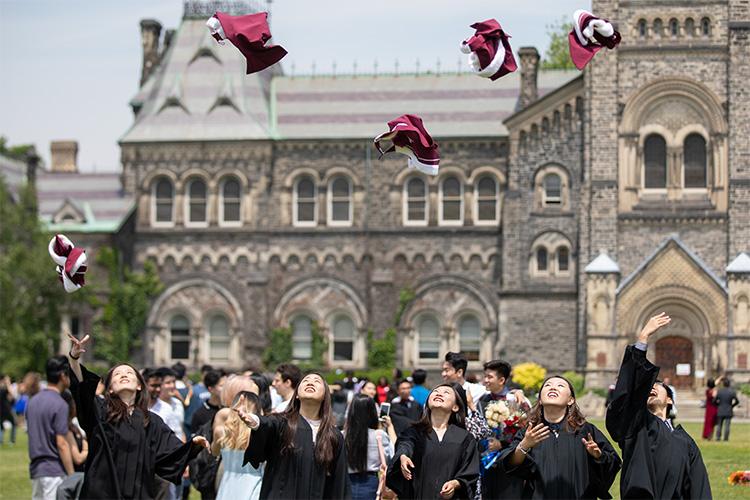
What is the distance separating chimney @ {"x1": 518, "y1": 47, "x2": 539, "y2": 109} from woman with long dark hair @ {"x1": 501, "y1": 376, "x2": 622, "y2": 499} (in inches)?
1560

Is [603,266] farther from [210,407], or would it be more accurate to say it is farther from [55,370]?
[55,370]

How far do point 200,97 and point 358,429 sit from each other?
38.2 m

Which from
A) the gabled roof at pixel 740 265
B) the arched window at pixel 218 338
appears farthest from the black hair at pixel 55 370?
the arched window at pixel 218 338

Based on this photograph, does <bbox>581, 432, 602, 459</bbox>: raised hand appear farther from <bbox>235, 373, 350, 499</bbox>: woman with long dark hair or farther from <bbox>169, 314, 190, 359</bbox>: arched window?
<bbox>169, 314, 190, 359</bbox>: arched window

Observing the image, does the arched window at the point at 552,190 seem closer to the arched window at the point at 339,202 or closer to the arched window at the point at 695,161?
the arched window at the point at 695,161

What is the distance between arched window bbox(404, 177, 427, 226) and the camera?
1935 inches

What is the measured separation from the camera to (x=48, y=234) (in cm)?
5053

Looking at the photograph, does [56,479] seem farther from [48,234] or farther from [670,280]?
[48,234]

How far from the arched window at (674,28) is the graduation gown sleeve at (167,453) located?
117 ft

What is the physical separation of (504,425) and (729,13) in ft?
115

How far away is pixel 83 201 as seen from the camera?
5225 centimetres

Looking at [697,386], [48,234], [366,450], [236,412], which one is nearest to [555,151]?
[697,386]

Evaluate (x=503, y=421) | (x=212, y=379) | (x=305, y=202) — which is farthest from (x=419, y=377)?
(x=305, y=202)

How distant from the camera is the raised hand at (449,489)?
11.2m
